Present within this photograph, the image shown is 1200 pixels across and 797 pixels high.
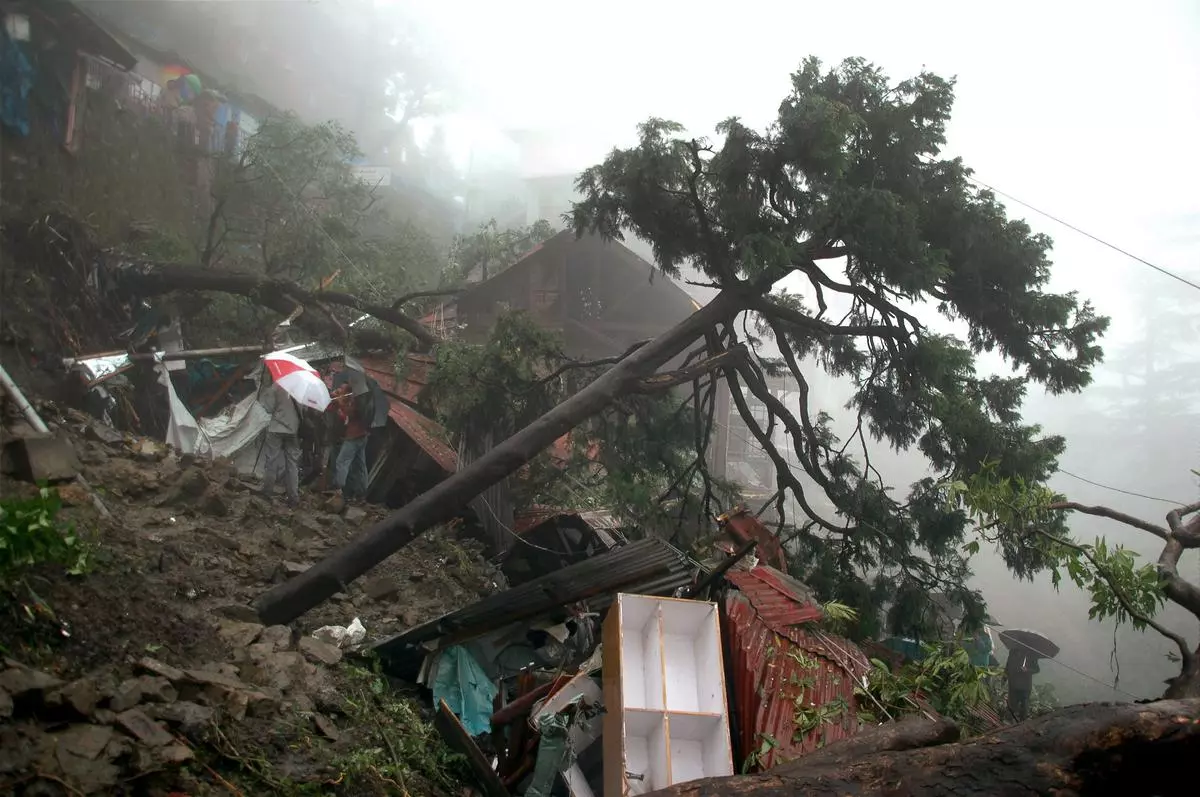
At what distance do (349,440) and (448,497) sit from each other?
142 inches

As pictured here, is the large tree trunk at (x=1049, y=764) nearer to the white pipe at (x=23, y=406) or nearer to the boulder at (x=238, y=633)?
the boulder at (x=238, y=633)

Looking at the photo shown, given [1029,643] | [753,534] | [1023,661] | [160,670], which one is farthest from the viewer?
[1029,643]

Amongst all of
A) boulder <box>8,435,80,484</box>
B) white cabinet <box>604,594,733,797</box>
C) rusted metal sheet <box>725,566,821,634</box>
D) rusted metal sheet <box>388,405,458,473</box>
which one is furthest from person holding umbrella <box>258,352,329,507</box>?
rusted metal sheet <box>725,566,821,634</box>

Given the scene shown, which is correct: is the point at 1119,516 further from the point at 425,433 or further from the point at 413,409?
the point at 413,409

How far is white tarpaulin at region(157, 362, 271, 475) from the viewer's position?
29.9 feet

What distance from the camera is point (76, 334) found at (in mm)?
9328

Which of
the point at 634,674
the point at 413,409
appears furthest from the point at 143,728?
the point at 413,409

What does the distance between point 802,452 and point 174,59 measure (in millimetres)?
18202

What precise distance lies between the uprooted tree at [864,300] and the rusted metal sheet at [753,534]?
0.41 meters

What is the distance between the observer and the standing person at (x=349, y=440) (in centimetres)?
961

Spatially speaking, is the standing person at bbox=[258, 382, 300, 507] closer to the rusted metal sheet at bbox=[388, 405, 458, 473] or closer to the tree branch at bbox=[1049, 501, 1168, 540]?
the rusted metal sheet at bbox=[388, 405, 458, 473]

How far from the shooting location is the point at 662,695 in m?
5.09

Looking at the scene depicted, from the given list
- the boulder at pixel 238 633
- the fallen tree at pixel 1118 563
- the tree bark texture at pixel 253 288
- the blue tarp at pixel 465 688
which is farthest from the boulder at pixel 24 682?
the tree bark texture at pixel 253 288

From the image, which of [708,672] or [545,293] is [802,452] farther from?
[545,293]
